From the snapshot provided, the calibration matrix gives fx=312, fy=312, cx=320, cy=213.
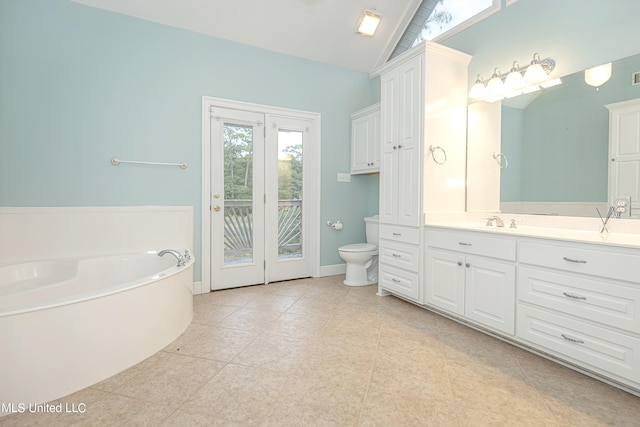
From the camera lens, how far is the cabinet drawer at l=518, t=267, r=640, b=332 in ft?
4.85

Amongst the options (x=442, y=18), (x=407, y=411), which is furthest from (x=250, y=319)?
(x=442, y=18)

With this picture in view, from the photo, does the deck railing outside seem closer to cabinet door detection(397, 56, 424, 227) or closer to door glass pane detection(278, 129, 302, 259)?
door glass pane detection(278, 129, 302, 259)

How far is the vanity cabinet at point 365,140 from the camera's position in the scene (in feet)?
12.0

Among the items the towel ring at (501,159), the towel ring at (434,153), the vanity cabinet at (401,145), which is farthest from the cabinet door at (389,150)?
the towel ring at (501,159)

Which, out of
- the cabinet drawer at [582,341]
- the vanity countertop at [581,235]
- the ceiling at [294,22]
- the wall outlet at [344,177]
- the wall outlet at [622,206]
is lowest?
the cabinet drawer at [582,341]

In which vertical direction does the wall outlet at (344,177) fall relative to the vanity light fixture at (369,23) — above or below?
below

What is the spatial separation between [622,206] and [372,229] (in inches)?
88.5

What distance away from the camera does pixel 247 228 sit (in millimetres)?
3469

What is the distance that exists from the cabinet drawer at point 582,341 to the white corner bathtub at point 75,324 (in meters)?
2.28

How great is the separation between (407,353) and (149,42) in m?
3.43

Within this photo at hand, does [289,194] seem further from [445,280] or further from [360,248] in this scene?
[445,280]

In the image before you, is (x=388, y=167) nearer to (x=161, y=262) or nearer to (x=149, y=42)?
(x=161, y=262)

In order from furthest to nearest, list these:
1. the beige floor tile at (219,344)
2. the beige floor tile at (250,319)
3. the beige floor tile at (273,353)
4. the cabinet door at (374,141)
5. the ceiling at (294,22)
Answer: the cabinet door at (374,141)
the ceiling at (294,22)
the beige floor tile at (250,319)
the beige floor tile at (219,344)
the beige floor tile at (273,353)

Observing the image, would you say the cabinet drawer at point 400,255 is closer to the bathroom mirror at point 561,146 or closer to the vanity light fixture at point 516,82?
the bathroom mirror at point 561,146
